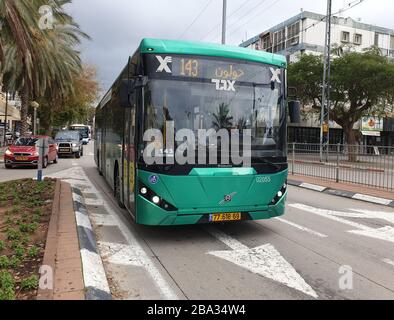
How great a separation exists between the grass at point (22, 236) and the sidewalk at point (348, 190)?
28.6 feet

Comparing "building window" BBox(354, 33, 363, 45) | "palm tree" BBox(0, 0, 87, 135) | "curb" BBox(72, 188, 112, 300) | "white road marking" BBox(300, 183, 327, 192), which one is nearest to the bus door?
"curb" BBox(72, 188, 112, 300)

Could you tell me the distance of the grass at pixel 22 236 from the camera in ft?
14.4

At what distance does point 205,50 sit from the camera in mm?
6684

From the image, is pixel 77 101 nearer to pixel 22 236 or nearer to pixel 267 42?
pixel 267 42

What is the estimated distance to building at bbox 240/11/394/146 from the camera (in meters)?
43.8

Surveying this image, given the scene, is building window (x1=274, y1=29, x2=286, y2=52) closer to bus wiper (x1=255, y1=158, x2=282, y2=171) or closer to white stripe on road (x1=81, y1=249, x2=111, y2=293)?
bus wiper (x1=255, y1=158, x2=282, y2=171)

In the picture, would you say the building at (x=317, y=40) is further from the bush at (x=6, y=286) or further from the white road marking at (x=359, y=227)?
the bush at (x=6, y=286)

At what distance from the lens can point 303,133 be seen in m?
47.2

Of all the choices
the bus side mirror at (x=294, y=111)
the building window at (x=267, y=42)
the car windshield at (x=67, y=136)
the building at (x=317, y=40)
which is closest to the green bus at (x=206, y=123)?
the bus side mirror at (x=294, y=111)

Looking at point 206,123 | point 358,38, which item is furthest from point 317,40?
point 206,123

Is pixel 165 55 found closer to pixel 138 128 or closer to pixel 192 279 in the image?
pixel 138 128

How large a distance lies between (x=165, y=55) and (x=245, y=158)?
2.05 meters

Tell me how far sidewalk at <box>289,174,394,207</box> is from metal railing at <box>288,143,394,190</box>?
0.99 ft
